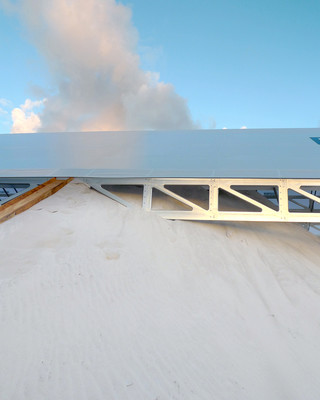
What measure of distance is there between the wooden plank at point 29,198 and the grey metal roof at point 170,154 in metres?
0.25

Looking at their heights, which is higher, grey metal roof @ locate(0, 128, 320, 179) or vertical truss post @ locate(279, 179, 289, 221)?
grey metal roof @ locate(0, 128, 320, 179)

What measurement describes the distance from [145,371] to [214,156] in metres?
4.29

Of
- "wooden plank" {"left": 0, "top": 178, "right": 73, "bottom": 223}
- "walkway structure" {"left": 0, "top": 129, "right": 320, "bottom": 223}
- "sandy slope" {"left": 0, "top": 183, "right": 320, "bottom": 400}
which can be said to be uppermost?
"walkway structure" {"left": 0, "top": 129, "right": 320, "bottom": 223}

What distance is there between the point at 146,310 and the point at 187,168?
2748mm

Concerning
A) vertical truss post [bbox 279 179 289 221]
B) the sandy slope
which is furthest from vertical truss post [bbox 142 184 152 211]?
vertical truss post [bbox 279 179 289 221]

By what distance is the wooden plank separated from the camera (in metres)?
4.11

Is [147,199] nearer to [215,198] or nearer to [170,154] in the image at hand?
[215,198]

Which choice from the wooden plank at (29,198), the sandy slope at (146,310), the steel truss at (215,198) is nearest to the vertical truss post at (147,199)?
the steel truss at (215,198)

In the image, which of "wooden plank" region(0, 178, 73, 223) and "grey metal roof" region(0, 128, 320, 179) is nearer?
"wooden plank" region(0, 178, 73, 223)

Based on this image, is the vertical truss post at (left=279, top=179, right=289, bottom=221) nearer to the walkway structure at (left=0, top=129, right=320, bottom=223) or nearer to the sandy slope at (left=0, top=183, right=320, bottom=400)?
the walkway structure at (left=0, top=129, right=320, bottom=223)

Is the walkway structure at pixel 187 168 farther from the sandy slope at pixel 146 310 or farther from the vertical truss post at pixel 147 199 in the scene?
the sandy slope at pixel 146 310

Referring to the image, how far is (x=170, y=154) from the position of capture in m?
5.88

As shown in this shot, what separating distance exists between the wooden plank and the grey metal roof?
0.25m

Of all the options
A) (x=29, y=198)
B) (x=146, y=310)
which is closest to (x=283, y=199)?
(x=146, y=310)
